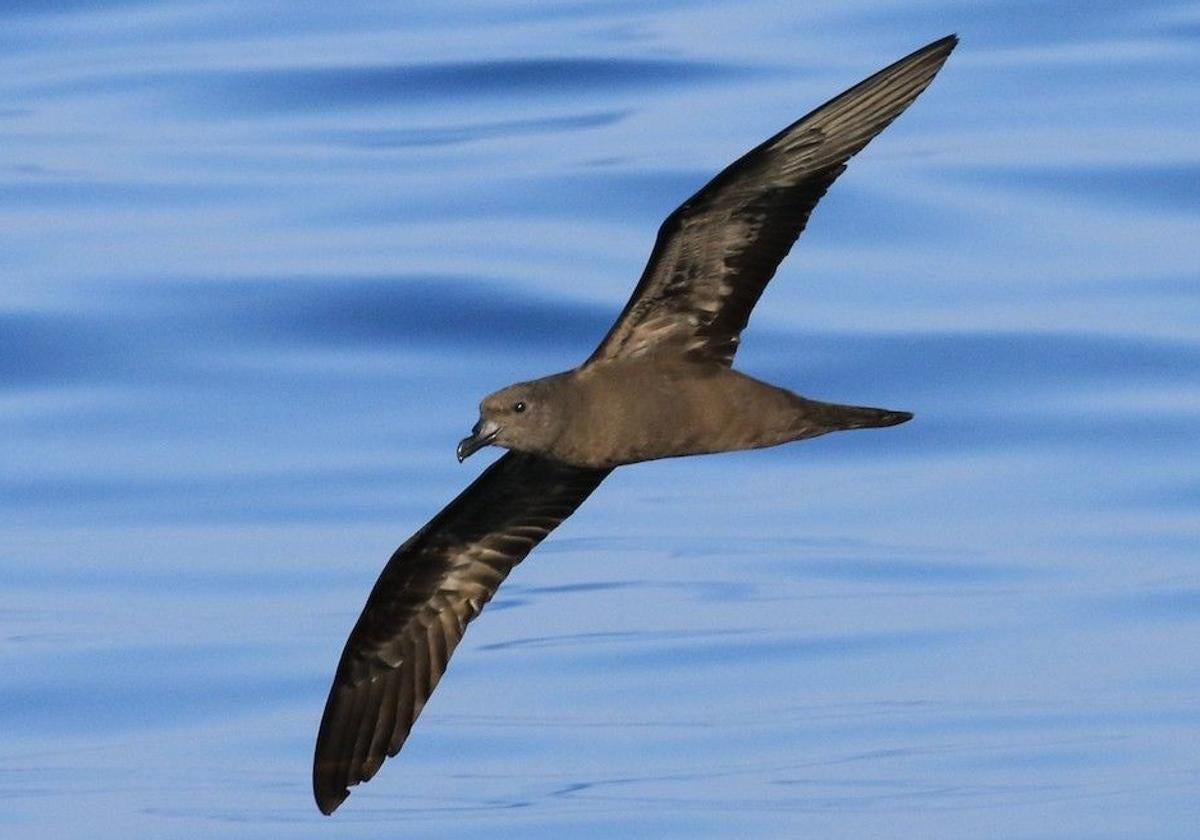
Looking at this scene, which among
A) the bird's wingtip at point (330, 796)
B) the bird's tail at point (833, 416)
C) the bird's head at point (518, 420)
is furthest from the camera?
the bird's wingtip at point (330, 796)

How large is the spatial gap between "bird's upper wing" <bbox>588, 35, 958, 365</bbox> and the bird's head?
370mm

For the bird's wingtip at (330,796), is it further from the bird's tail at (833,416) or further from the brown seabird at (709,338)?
the bird's tail at (833,416)

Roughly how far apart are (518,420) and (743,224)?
3.37 feet

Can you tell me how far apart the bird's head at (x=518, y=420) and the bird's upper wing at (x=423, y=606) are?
4.70 feet

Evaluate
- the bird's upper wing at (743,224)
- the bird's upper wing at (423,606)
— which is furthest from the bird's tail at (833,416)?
the bird's upper wing at (423,606)

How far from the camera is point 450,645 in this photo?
11859 mm

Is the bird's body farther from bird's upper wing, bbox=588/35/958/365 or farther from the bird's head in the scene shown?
bird's upper wing, bbox=588/35/958/365

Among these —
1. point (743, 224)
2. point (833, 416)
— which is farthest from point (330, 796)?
point (743, 224)

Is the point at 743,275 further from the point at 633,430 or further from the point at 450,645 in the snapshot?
the point at 450,645

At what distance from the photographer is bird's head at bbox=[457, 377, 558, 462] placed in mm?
10062

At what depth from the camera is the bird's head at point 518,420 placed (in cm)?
1006

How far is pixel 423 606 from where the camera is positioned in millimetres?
11852

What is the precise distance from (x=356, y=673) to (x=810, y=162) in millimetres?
2993

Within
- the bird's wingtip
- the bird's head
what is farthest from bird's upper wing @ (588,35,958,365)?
the bird's wingtip
